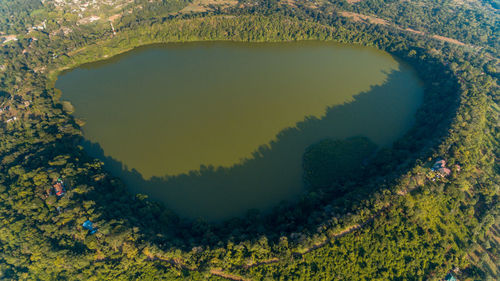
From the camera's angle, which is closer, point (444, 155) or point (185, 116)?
point (444, 155)

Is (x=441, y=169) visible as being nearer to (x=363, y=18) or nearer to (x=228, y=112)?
(x=228, y=112)

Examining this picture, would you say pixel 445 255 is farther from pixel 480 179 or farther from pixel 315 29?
pixel 315 29

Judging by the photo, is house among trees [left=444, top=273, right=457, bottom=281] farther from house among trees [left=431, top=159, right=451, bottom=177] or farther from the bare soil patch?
the bare soil patch

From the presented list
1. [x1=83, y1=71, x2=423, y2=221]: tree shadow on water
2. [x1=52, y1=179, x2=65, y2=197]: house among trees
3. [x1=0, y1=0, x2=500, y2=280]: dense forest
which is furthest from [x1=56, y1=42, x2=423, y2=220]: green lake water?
[x1=52, y1=179, x2=65, y2=197]: house among trees

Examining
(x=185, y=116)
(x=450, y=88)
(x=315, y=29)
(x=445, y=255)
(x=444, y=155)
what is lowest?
(x=445, y=255)

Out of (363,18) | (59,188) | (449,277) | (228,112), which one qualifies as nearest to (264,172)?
(228,112)

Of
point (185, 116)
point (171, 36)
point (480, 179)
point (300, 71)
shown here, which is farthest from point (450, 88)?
point (171, 36)

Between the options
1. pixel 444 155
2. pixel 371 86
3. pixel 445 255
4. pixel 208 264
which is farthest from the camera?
pixel 371 86

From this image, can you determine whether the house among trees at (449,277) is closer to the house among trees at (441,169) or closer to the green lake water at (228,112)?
the house among trees at (441,169)
